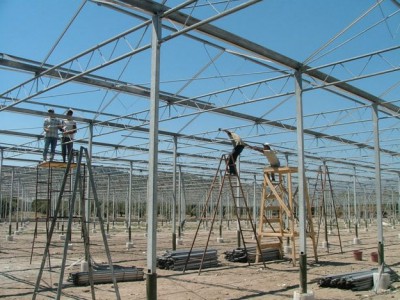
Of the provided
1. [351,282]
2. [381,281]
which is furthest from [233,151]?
[381,281]

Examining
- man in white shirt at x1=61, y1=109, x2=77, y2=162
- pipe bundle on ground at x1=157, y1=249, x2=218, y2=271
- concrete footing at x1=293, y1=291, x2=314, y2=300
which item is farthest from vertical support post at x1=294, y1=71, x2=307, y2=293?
man in white shirt at x1=61, y1=109, x2=77, y2=162

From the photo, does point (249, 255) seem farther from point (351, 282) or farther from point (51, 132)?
point (51, 132)

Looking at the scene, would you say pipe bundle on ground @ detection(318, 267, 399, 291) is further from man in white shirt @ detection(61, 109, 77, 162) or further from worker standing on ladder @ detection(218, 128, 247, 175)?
man in white shirt @ detection(61, 109, 77, 162)

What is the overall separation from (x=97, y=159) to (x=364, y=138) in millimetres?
15195

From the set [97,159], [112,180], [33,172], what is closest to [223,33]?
[97,159]

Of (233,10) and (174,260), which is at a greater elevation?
(233,10)

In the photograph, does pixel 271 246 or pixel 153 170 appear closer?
pixel 153 170

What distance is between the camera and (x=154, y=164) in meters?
7.24

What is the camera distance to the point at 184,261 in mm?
13531

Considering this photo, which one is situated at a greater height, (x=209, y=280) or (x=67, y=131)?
(x=67, y=131)

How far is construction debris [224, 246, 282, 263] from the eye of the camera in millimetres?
15091

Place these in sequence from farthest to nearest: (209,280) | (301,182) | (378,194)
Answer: (209,280), (378,194), (301,182)

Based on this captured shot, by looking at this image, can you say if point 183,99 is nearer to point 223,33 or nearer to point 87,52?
point 87,52

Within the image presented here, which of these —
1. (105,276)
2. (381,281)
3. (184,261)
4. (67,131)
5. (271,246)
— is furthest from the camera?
(271,246)
